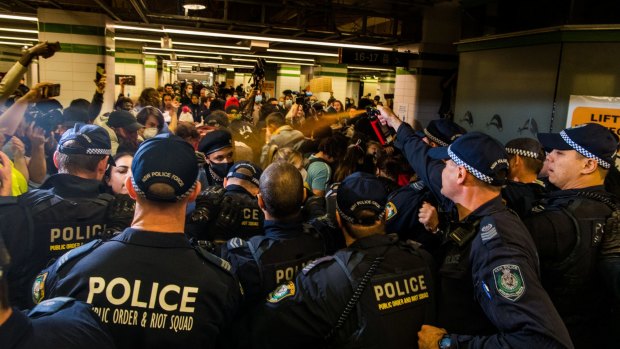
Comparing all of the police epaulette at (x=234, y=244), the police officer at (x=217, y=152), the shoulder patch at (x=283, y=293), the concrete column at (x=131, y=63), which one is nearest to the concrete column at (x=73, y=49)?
the police officer at (x=217, y=152)

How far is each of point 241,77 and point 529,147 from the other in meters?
38.9

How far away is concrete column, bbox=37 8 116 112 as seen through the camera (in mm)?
8781

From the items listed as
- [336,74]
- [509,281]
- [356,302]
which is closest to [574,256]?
[509,281]

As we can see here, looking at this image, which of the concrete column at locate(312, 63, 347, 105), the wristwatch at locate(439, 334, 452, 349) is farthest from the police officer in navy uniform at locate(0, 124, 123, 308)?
the concrete column at locate(312, 63, 347, 105)

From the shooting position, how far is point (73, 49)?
29.3 ft

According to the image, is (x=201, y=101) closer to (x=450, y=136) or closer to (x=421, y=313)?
(x=450, y=136)

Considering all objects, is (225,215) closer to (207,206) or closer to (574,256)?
(207,206)

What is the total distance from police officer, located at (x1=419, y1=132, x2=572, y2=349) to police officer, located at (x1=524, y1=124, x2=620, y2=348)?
0.54 m

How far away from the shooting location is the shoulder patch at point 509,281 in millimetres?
1671

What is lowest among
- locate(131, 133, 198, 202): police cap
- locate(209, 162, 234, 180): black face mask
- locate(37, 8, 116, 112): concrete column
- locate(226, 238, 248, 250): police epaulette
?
locate(226, 238, 248, 250): police epaulette

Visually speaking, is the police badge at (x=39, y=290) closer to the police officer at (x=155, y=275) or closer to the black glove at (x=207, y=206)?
Result: the police officer at (x=155, y=275)

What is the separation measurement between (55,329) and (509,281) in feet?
5.03

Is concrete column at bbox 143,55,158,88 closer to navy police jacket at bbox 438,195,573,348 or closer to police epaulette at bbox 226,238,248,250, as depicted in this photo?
police epaulette at bbox 226,238,248,250

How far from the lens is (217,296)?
1646 millimetres
